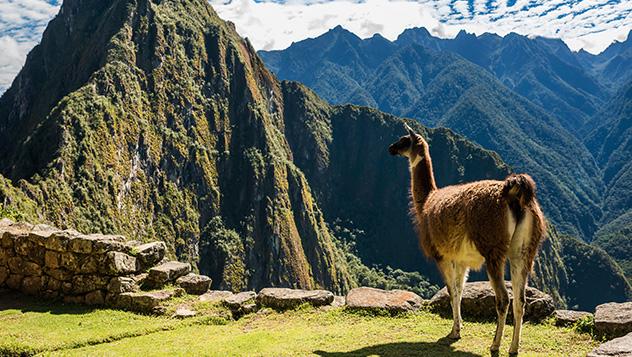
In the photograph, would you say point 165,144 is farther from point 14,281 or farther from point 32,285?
point 32,285

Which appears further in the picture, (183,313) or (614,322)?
(183,313)

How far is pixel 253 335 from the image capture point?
9938 millimetres

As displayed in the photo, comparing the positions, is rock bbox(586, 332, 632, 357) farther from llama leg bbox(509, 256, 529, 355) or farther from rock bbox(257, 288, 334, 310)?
rock bbox(257, 288, 334, 310)

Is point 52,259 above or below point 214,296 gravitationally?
above

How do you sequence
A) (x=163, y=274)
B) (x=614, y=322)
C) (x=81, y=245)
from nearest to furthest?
(x=614, y=322) → (x=81, y=245) → (x=163, y=274)

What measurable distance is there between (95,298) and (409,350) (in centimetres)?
813

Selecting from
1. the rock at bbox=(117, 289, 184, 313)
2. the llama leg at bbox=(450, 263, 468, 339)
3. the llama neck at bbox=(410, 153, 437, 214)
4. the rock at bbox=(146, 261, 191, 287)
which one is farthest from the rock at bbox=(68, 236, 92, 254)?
the llama leg at bbox=(450, 263, 468, 339)

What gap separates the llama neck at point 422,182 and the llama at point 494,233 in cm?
107

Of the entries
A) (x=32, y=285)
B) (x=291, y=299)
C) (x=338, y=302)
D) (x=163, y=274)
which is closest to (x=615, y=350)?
(x=338, y=302)

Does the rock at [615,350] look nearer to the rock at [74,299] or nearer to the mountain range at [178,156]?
the rock at [74,299]

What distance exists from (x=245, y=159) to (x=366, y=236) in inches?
2919

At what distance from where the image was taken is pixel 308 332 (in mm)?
10055

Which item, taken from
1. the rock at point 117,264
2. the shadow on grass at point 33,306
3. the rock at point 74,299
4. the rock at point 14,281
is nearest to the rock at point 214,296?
the rock at point 117,264

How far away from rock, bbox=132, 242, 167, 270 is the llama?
27.0 feet
